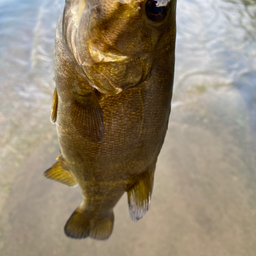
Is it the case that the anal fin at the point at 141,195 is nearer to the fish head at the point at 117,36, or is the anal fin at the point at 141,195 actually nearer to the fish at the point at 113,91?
the fish at the point at 113,91

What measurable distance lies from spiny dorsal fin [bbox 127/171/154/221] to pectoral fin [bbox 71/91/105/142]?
0.37 m

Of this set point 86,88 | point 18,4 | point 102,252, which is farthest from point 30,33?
point 86,88

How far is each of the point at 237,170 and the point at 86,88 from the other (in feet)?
7.28

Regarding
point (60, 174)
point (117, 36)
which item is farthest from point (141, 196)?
point (117, 36)

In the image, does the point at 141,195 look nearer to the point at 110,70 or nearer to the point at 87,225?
the point at 87,225

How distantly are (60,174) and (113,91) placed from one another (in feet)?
2.49

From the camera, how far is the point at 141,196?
3.94ft

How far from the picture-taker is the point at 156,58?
0.81 m

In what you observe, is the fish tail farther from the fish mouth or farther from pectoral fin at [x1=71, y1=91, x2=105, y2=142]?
the fish mouth

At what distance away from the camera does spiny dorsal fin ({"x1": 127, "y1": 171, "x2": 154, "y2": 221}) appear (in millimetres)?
1175

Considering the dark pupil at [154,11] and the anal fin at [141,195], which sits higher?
the dark pupil at [154,11]

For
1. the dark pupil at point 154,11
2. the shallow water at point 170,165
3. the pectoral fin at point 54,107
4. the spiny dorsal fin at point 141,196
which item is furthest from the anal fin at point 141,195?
the shallow water at point 170,165

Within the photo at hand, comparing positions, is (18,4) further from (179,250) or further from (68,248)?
(179,250)

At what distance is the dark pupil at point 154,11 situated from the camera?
2.15 ft
